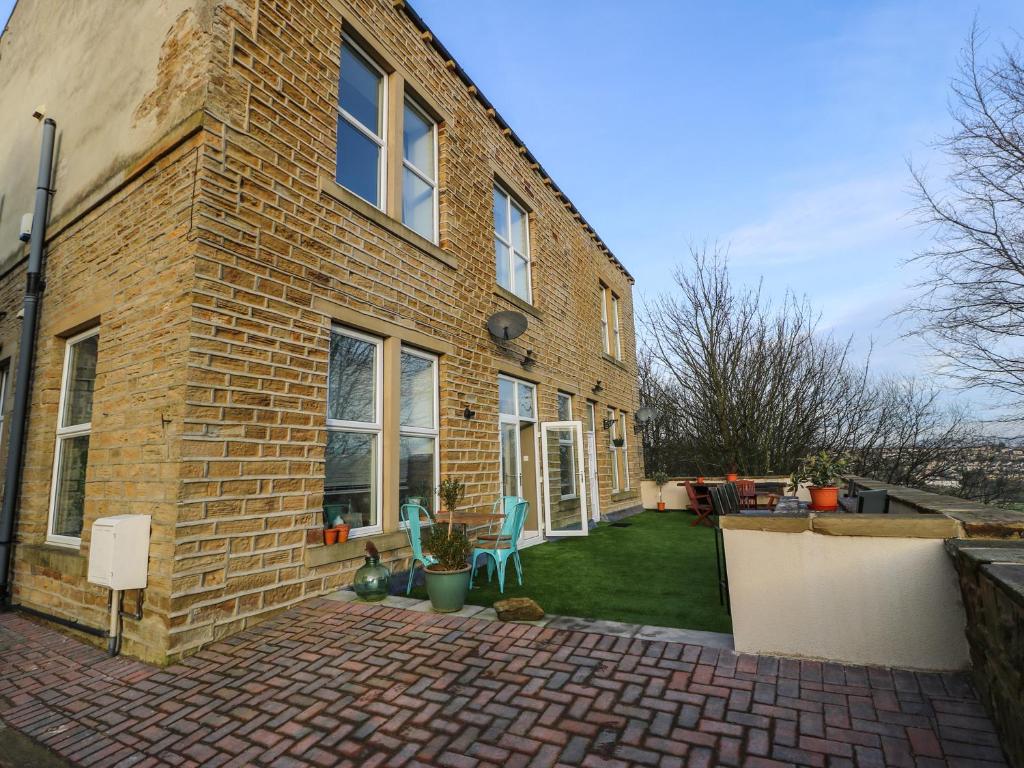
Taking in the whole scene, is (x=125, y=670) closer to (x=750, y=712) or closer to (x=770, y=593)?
(x=750, y=712)

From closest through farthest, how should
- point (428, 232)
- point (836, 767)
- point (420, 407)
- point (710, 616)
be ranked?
point (836, 767), point (710, 616), point (420, 407), point (428, 232)

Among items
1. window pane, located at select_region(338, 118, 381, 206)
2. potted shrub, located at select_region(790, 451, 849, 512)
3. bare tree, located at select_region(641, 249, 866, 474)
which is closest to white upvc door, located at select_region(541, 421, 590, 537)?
potted shrub, located at select_region(790, 451, 849, 512)

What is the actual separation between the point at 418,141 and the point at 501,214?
7.55 ft

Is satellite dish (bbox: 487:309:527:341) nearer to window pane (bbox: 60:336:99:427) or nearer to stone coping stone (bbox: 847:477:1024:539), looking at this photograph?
window pane (bbox: 60:336:99:427)

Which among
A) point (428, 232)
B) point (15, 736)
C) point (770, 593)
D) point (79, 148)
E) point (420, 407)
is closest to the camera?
point (15, 736)

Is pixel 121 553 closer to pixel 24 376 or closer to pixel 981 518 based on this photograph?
pixel 24 376

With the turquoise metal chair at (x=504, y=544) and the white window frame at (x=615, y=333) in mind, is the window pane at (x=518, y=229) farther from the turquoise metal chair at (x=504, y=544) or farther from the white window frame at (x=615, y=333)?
the turquoise metal chair at (x=504, y=544)

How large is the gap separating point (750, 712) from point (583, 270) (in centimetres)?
1020

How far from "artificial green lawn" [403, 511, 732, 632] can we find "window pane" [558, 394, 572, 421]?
242cm

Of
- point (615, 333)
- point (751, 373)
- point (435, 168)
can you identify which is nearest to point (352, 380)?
point (435, 168)

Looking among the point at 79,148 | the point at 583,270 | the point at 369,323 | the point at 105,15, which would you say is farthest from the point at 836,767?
the point at 583,270

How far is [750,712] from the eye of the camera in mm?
2307

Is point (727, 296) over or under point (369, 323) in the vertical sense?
over

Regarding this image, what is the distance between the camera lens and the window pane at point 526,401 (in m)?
8.24
